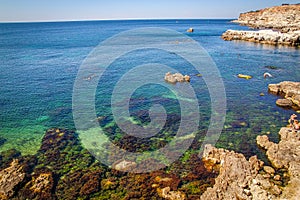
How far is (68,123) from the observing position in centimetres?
2738

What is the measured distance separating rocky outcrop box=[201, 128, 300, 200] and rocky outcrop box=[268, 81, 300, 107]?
1130cm

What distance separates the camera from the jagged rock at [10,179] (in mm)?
16266

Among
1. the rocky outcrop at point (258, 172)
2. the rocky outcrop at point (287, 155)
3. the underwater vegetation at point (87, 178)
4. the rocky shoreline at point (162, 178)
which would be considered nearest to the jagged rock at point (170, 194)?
the rocky shoreline at point (162, 178)

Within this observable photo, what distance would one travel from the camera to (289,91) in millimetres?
33062

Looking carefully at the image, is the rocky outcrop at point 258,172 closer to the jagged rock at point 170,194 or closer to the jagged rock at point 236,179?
the jagged rock at point 236,179

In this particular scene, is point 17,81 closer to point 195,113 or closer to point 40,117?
point 40,117

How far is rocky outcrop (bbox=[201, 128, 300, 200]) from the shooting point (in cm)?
1555

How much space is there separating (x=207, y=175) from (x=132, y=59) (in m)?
48.1

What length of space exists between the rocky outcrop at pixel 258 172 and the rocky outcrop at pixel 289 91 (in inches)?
445

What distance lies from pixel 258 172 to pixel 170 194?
24.3 feet

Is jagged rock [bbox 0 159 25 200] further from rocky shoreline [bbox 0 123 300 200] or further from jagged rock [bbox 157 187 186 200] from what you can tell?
jagged rock [bbox 157 187 186 200]

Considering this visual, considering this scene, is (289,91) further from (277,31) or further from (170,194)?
(277,31)

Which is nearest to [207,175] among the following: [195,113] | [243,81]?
[195,113]

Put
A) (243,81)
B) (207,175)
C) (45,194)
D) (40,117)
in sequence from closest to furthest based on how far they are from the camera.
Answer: (45,194), (207,175), (40,117), (243,81)
